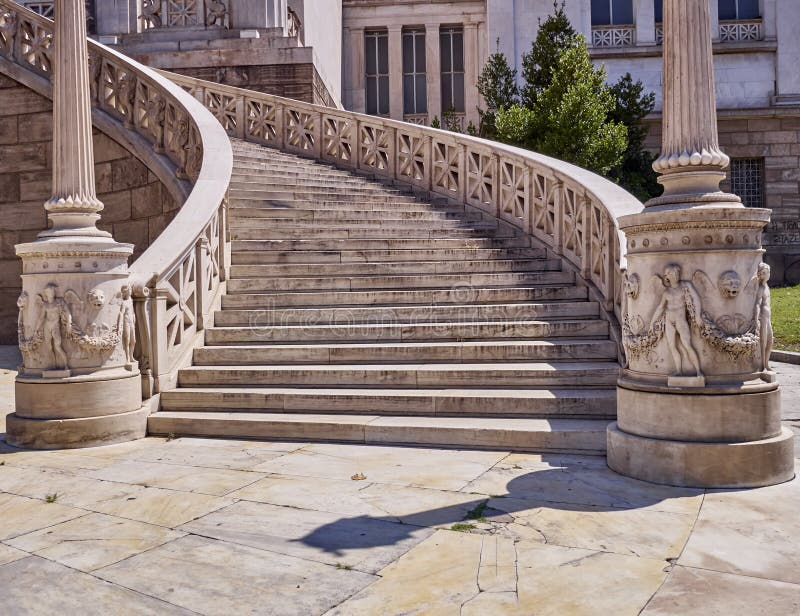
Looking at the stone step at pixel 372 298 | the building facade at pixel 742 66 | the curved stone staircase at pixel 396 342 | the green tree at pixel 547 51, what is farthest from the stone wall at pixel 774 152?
the stone step at pixel 372 298

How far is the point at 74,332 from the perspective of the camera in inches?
268

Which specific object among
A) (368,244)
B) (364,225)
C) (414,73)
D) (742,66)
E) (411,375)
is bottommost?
(411,375)

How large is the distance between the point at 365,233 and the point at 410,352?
3294mm

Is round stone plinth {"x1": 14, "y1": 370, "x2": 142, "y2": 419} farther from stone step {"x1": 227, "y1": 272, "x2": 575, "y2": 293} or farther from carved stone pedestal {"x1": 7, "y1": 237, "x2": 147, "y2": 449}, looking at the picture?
stone step {"x1": 227, "y1": 272, "x2": 575, "y2": 293}

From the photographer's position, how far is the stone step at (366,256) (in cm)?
981

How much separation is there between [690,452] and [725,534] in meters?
1.01

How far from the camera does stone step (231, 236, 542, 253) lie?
33.1ft

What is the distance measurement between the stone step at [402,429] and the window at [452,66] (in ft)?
70.5

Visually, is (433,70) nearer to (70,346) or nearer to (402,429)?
(70,346)

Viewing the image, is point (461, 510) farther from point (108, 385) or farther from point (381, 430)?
point (108, 385)

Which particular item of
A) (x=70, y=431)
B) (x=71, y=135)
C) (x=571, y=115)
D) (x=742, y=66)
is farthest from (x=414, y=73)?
(x=70, y=431)

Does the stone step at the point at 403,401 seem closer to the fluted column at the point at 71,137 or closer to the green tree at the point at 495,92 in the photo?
the fluted column at the point at 71,137

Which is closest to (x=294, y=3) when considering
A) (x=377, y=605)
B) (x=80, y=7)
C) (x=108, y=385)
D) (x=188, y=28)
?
(x=188, y=28)

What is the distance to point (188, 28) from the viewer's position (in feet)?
61.9
